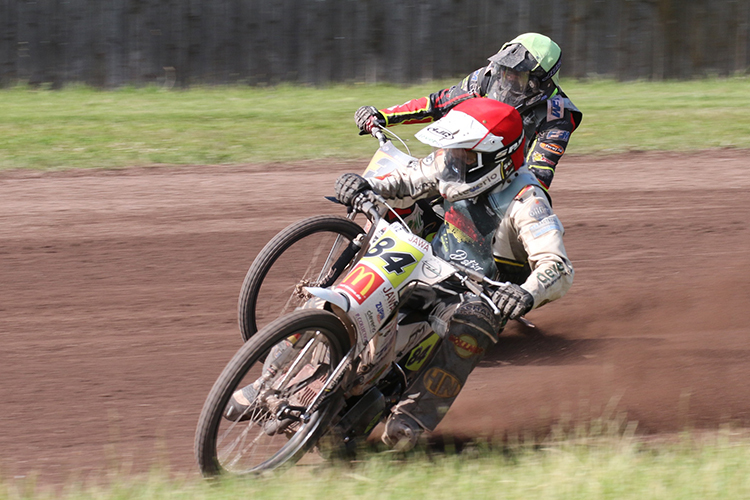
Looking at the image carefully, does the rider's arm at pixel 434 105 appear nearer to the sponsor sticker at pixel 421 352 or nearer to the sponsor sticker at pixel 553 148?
the sponsor sticker at pixel 553 148

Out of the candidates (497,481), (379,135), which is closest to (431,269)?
(497,481)

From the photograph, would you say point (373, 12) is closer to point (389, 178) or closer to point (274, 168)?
point (274, 168)

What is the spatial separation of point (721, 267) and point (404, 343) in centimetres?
433

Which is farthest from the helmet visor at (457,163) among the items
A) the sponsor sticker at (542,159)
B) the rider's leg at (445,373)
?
the sponsor sticker at (542,159)

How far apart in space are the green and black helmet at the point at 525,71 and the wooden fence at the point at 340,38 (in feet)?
34.6

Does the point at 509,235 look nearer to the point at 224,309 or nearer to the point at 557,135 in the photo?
the point at 557,135

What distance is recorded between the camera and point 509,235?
4988 millimetres

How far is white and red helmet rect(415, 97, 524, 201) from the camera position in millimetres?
4570

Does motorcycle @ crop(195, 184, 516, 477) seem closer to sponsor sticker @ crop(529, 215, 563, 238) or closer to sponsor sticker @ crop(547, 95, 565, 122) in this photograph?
sponsor sticker @ crop(529, 215, 563, 238)

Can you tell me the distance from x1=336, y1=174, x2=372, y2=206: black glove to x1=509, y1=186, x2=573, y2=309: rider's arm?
0.88 meters

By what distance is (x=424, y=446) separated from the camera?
4832 mm

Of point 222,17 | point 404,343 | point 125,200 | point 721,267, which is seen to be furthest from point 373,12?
point 404,343

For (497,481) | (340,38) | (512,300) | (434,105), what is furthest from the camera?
(340,38)

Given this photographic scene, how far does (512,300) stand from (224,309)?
3243 mm
